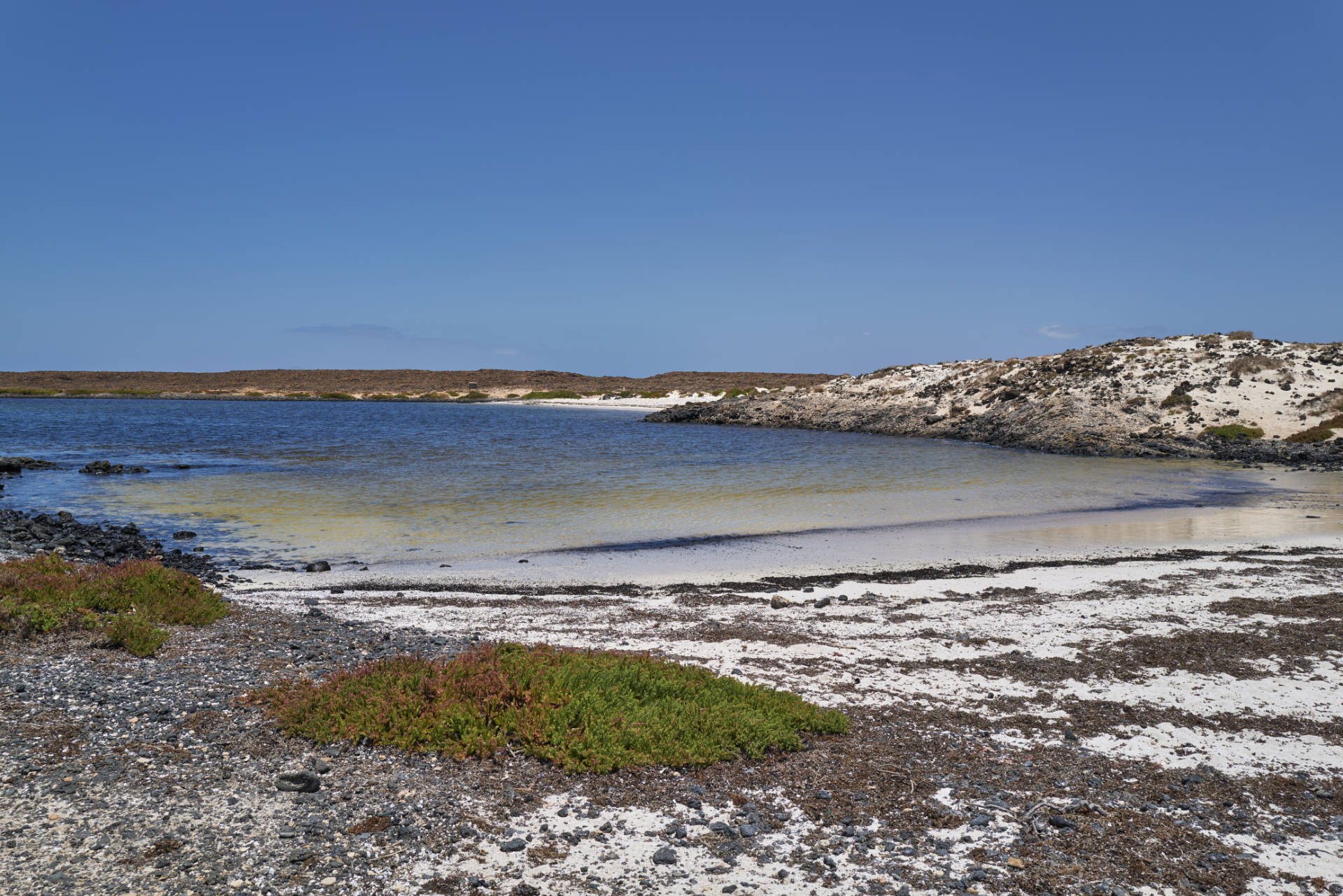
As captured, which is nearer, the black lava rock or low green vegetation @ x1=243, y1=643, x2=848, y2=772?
the black lava rock

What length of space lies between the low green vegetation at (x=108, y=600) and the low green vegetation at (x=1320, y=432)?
50463mm

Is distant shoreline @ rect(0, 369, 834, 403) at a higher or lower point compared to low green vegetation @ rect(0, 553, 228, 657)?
higher

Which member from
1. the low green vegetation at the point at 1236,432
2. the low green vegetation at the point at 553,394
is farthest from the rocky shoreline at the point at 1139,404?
the low green vegetation at the point at 553,394

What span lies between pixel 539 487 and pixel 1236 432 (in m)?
39.3

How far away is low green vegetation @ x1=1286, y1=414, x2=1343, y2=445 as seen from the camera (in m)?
41.9

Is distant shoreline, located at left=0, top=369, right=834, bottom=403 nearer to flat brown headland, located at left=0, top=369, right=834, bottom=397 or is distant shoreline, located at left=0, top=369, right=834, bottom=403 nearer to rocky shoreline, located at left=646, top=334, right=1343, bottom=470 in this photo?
flat brown headland, located at left=0, top=369, right=834, bottom=397

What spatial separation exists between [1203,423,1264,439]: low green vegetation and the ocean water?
22.4 ft

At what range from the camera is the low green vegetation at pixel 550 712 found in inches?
274

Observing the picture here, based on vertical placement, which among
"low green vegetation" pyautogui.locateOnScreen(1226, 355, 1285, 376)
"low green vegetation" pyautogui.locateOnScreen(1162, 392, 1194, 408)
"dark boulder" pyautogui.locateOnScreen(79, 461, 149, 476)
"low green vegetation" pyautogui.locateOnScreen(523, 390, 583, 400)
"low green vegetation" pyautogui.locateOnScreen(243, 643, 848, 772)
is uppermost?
"low green vegetation" pyautogui.locateOnScreen(1226, 355, 1285, 376)

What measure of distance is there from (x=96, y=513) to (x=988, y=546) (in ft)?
81.1

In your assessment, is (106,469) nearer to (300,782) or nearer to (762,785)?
(300,782)

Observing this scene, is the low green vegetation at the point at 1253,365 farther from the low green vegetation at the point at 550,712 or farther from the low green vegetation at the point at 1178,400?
the low green vegetation at the point at 550,712

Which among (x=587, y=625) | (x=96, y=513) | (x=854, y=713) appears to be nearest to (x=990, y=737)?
(x=854, y=713)

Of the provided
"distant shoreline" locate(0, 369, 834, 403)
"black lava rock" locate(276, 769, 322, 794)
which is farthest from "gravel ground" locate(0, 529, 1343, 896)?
"distant shoreline" locate(0, 369, 834, 403)
